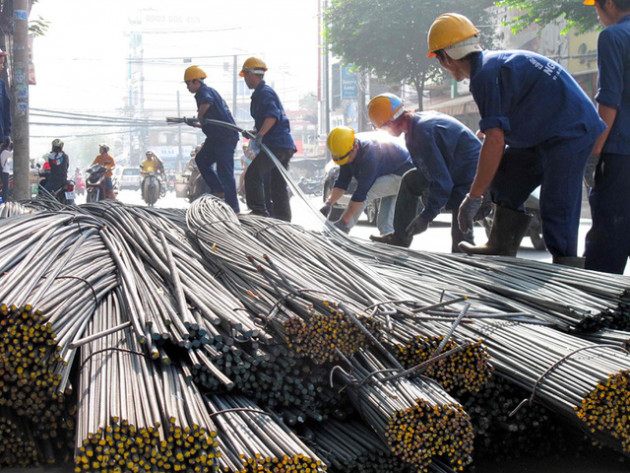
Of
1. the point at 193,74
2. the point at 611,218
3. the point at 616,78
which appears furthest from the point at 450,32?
the point at 193,74

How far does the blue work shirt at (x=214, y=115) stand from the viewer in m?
9.42

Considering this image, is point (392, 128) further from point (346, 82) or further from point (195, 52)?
point (195, 52)

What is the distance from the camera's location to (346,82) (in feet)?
180

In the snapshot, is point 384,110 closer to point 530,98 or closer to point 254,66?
point 530,98

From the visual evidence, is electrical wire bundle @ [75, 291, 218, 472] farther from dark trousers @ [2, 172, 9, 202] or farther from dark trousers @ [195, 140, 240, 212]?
dark trousers @ [2, 172, 9, 202]

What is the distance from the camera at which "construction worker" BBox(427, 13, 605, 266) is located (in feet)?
14.6

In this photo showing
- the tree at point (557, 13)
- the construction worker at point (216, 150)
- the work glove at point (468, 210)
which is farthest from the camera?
the tree at point (557, 13)

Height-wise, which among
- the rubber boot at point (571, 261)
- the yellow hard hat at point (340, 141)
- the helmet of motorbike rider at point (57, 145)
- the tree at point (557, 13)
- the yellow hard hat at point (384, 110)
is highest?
the tree at point (557, 13)

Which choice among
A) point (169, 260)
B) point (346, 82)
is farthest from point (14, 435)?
point (346, 82)

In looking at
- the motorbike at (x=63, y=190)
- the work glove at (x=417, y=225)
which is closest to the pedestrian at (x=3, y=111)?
the work glove at (x=417, y=225)

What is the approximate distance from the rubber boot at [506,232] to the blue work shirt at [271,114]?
13.6 ft

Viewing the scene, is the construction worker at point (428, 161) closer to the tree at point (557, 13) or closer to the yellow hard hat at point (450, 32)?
the yellow hard hat at point (450, 32)

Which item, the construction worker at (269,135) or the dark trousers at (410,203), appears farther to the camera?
the construction worker at (269,135)

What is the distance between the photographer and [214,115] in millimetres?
9648
